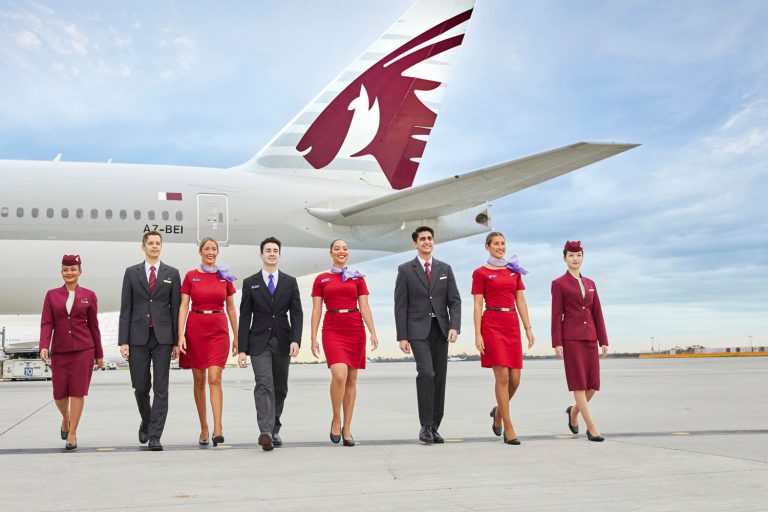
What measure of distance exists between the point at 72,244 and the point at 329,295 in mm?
10540

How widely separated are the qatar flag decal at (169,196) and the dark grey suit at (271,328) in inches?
388

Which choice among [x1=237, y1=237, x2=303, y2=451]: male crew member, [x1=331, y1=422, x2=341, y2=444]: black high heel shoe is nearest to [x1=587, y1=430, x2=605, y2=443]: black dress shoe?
[x1=331, y1=422, x2=341, y2=444]: black high heel shoe

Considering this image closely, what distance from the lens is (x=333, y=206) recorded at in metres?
16.9

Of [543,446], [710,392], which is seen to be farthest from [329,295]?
[710,392]

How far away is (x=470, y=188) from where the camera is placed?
1398 centimetres

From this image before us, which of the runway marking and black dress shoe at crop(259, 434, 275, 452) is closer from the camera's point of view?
black dress shoe at crop(259, 434, 275, 452)

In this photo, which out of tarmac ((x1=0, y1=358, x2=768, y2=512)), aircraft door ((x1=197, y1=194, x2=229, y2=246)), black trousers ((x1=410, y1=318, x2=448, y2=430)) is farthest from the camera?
aircraft door ((x1=197, y1=194, x2=229, y2=246))

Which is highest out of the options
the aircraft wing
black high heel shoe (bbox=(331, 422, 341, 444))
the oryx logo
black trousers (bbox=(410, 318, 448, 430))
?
the oryx logo

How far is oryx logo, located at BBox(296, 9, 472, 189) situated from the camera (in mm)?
17781

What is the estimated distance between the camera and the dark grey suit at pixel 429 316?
643 cm

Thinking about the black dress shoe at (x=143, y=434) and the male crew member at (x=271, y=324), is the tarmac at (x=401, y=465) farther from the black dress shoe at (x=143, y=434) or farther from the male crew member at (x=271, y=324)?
the male crew member at (x=271, y=324)

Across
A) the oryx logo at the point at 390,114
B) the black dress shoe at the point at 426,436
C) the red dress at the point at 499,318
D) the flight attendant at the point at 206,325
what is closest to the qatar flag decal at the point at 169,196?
the oryx logo at the point at 390,114

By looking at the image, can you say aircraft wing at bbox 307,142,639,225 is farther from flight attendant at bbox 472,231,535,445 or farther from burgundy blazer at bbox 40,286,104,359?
burgundy blazer at bbox 40,286,104,359

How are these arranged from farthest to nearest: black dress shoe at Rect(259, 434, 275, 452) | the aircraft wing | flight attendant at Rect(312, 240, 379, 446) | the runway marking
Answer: the aircraft wing < flight attendant at Rect(312, 240, 379, 446) < the runway marking < black dress shoe at Rect(259, 434, 275, 452)
